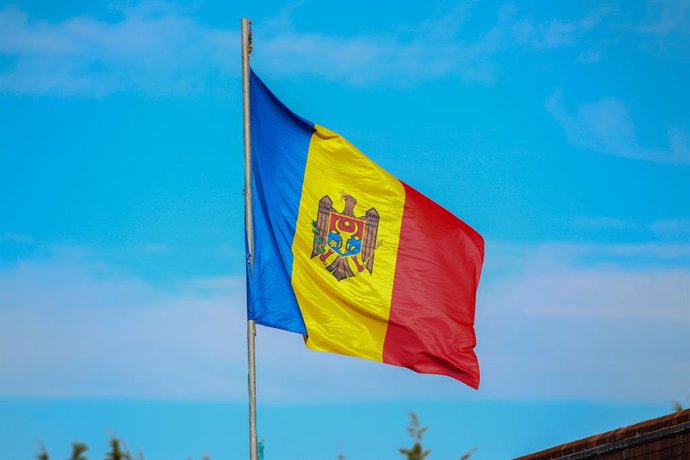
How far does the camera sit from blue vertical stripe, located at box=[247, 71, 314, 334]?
1480 cm

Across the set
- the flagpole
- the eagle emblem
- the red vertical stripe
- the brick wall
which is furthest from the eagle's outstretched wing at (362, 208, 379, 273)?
the brick wall

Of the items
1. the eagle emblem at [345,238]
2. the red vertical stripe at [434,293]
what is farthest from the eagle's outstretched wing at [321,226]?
the red vertical stripe at [434,293]

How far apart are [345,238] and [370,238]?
0.42m

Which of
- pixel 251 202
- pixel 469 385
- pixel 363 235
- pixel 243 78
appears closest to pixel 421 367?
pixel 469 385

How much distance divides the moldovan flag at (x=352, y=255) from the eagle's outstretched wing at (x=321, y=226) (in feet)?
0.04

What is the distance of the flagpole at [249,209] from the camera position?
13.8m

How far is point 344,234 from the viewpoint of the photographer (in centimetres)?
1533

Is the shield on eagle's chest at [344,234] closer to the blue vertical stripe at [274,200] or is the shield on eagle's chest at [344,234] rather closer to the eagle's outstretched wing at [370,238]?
the eagle's outstretched wing at [370,238]

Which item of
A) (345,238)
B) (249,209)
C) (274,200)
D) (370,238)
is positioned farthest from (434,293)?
(249,209)

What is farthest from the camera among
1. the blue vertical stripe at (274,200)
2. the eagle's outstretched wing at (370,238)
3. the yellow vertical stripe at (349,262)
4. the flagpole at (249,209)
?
the eagle's outstretched wing at (370,238)

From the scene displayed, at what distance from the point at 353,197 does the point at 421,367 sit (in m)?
2.49

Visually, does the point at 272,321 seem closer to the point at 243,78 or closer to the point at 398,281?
the point at 398,281

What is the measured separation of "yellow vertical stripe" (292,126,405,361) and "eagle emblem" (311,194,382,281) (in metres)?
0.05

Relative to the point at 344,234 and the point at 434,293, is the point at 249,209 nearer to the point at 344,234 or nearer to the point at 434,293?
the point at 344,234
